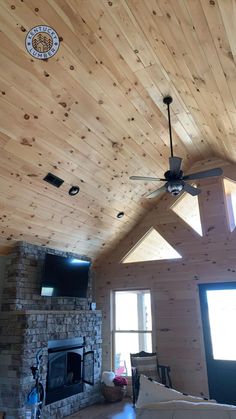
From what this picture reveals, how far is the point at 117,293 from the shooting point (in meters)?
6.71

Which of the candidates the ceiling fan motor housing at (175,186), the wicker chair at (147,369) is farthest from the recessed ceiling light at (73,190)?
the wicker chair at (147,369)

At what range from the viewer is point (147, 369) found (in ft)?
17.3

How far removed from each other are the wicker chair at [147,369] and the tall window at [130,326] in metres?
0.65

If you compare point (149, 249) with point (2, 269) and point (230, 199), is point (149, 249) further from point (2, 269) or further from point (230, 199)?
point (2, 269)

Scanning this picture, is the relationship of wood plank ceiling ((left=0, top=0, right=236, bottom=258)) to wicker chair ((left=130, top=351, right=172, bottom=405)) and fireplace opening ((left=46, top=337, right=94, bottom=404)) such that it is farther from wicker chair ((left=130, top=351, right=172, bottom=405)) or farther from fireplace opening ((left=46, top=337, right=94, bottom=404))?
wicker chair ((left=130, top=351, right=172, bottom=405))

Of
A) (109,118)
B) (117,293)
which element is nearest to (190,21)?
(109,118)

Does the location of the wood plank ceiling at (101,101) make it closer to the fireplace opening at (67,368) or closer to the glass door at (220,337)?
the fireplace opening at (67,368)

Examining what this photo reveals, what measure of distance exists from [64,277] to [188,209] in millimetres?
2985

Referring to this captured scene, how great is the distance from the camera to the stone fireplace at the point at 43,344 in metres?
4.38

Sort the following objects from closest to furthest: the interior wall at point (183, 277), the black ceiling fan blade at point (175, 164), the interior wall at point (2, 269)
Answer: the black ceiling fan blade at point (175, 164)
the interior wall at point (2, 269)
the interior wall at point (183, 277)

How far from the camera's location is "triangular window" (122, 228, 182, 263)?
6.60m

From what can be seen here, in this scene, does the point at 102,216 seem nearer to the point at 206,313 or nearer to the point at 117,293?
the point at 117,293

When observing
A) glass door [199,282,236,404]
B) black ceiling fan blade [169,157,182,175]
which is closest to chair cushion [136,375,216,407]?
black ceiling fan blade [169,157,182,175]

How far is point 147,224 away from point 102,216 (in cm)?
129
